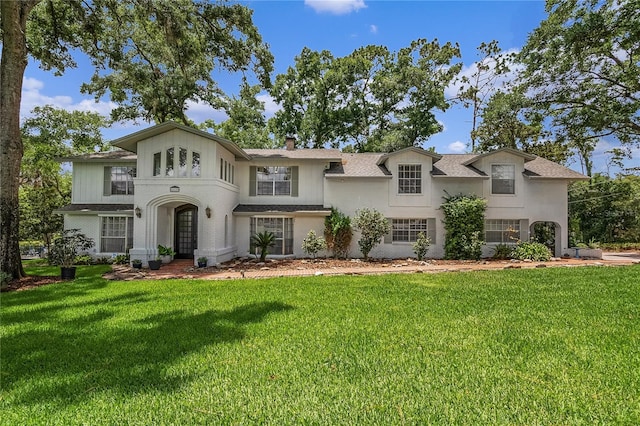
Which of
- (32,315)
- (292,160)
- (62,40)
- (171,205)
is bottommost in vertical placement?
(32,315)

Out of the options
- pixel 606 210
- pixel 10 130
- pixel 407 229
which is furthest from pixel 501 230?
pixel 10 130

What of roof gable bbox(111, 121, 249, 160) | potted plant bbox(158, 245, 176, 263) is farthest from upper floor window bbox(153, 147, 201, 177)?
potted plant bbox(158, 245, 176, 263)

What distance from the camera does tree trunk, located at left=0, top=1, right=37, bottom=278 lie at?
12219mm

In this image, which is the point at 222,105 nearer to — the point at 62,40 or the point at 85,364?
the point at 62,40

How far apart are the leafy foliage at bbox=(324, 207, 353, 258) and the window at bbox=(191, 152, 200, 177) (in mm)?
6847

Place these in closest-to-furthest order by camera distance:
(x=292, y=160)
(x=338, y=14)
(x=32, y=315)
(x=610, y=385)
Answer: (x=610, y=385)
(x=32, y=315)
(x=338, y=14)
(x=292, y=160)

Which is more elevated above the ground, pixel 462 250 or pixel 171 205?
pixel 171 205

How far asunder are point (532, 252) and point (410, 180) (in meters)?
7.06

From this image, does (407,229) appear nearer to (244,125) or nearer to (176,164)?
(176,164)


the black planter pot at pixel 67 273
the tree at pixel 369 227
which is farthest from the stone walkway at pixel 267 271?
the tree at pixel 369 227

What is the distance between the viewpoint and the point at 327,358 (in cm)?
501

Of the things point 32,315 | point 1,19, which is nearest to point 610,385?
point 32,315

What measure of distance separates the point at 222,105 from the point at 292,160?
12376 millimetres

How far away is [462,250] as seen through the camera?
57.5ft
